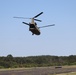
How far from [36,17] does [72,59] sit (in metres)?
157

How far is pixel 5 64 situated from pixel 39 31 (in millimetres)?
93674

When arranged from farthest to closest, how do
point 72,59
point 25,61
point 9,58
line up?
point 72,59 < point 25,61 < point 9,58

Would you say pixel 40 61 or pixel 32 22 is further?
pixel 40 61

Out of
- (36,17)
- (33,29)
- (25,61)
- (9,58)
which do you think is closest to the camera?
(33,29)

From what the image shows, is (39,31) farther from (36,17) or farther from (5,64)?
(5,64)

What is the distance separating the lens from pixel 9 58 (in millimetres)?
162125

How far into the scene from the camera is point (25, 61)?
17862 centimetres

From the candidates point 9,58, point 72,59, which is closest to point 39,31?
point 9,58

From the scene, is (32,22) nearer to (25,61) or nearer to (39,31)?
(39,31)

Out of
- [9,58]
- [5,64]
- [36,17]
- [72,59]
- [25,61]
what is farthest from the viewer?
[72,59]

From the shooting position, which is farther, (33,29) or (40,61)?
(40,61)

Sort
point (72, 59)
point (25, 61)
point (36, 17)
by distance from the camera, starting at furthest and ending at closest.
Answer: point (72, 59), point (25, 61), point (36, 17)

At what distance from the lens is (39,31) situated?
145ft

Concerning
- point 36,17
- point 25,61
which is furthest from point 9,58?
point 36,17
